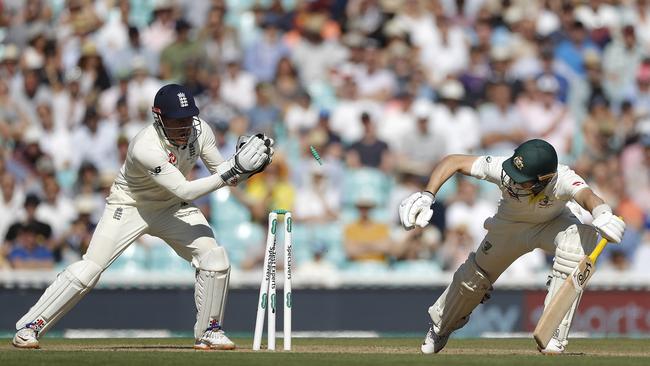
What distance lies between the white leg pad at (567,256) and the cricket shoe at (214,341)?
2.23 m

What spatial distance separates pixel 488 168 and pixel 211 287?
211 centimetres

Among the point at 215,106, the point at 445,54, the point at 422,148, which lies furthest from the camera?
the point at 445,54

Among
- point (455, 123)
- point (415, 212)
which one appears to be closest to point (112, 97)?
point (455, 123)

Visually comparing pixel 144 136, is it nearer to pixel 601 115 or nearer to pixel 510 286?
pixel 510 286

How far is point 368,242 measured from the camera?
1437 centimetres

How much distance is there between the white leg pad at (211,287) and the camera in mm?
9641

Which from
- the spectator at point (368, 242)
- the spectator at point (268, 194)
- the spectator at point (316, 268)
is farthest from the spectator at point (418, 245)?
the spectator at point (268, 194)

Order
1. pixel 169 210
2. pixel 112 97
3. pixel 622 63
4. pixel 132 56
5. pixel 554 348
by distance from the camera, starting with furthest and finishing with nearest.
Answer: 1. pixel 622 63
2. pixel 132 56
3. pixel 112 97
4. pixel 169 210
5. pixel 554 348

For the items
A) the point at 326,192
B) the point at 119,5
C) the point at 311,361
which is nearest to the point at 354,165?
the point at 326,192

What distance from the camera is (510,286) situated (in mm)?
14016

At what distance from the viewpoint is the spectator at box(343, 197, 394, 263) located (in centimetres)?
1434

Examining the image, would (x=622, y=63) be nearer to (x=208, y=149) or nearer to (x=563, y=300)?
(x=208, y=149)

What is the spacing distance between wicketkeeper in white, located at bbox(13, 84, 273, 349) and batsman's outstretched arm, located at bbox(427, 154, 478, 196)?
1.14m

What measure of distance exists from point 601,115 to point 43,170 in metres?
6.63
